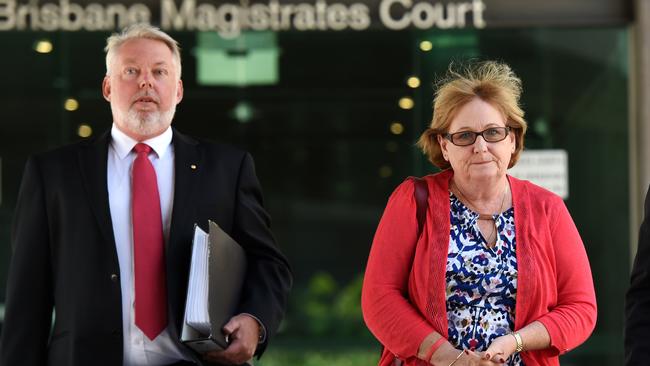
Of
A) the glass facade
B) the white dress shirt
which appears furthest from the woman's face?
the glass facade

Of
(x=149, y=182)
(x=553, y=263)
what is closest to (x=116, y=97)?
(x=149, y=182)

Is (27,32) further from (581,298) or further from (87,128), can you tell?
(581,298)

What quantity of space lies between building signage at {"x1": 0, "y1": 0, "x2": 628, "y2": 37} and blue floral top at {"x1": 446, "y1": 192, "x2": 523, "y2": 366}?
21.5 feet

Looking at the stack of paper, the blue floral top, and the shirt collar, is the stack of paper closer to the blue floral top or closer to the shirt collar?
the shirt collar

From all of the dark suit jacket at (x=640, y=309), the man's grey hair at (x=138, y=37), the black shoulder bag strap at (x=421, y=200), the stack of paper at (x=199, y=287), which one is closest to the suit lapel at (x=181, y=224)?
the stack of paper at (x=199, y=287)

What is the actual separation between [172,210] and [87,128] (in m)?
6.49

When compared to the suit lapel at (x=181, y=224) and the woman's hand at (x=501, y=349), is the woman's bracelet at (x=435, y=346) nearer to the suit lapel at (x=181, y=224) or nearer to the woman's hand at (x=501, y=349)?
the woman's hand at (x=501, y=349)

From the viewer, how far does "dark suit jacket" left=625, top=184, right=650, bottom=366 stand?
11.1ft

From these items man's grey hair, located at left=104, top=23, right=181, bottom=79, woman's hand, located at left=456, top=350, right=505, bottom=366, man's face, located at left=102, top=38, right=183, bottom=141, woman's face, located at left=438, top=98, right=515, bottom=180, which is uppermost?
man's grey hair, located at left=104, top=23, right=181, bottom=79

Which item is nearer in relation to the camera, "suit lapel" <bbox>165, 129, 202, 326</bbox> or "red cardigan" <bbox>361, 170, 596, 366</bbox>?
"red cardigan" <bbox>361, 170, 596, 366</bbox>

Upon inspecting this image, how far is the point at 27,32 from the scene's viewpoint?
10.6 m

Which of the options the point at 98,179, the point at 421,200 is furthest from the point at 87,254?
the point at 421,200

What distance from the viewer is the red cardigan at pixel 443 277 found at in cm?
412

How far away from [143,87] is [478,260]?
1.43m
